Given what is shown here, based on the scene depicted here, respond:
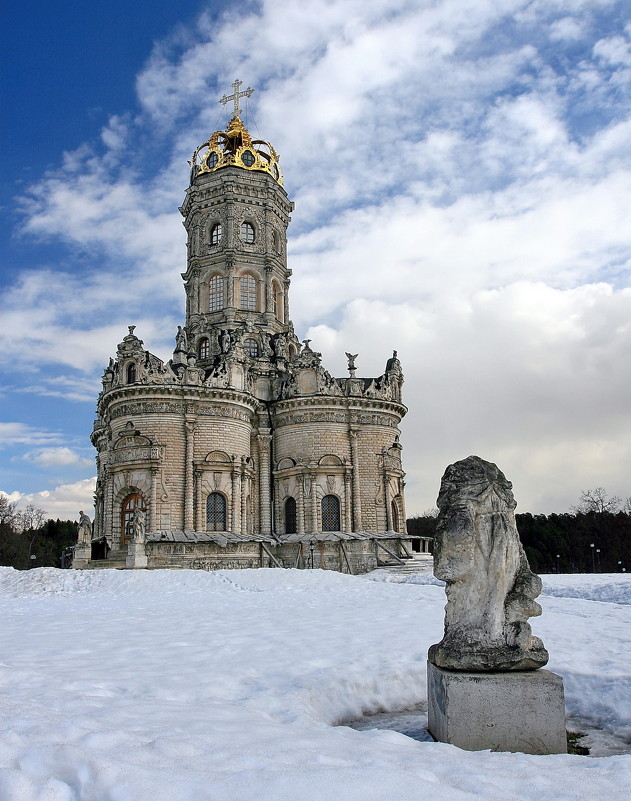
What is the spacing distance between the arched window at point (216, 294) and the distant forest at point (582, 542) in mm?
31183

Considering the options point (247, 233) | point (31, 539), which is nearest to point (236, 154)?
point (247, 233)

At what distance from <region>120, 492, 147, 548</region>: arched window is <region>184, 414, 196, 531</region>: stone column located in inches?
79.7

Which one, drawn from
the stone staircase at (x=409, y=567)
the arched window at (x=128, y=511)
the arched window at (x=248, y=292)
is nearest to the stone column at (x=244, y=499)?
the arched window at (x=128, y=511)

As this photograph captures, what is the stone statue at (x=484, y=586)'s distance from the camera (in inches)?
255

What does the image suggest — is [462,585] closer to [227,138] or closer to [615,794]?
[615,794]

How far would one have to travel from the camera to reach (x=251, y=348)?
40656 mm

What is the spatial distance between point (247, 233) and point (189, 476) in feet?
58.6

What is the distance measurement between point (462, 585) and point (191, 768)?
322 centimetres

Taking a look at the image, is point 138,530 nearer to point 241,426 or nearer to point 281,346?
point 241,426

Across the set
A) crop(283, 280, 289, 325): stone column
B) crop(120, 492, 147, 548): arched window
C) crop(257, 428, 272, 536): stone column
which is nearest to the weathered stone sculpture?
crop(120, 492, 147, 548): arched window

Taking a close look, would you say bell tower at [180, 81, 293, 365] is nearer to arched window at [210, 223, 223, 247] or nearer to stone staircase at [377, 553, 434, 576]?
arched window at [210, 223, 223, 247]

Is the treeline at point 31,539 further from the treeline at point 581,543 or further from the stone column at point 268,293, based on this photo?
the treeline at point 581,543

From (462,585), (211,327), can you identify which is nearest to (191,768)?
(462,585)

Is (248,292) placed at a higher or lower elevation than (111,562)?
higher
